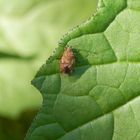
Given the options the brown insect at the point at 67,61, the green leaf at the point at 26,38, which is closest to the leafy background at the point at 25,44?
the green leaf at the point at 26,38

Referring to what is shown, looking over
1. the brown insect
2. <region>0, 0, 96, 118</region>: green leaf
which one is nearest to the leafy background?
<region>0, 0, 96, 118</region>: green leaf

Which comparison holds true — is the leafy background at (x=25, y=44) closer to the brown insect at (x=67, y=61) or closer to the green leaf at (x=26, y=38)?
the green leaf at (x=26, y=38)

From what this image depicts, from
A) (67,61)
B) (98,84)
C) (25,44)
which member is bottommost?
(25,44)

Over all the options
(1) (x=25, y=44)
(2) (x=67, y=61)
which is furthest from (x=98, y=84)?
(1) (x=25, y=44)

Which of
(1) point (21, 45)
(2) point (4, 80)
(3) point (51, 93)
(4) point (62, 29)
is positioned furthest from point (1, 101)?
(3) point (51, 93)

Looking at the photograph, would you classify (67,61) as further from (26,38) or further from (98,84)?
(26,38)

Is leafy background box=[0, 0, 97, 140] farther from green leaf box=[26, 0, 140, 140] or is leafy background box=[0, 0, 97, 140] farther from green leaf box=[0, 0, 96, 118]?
green leaf box=[26, 0, 140, 140]
